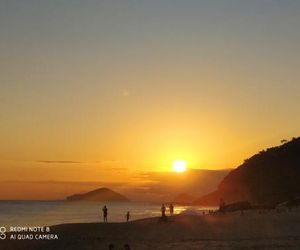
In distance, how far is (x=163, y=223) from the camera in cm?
4356

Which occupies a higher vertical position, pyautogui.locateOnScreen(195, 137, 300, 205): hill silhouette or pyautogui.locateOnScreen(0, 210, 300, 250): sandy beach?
pyautogui.locateOnScreen(195, 137, 300, 205): hill silhouette

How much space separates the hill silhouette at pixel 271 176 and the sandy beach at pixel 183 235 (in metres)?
66.1

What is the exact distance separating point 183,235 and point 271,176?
8860 centimetres

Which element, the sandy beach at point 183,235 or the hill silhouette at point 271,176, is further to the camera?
the hill silhouette at point 271,176

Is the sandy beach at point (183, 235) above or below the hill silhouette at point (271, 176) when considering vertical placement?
below

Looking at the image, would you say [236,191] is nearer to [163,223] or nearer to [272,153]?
[272,153]

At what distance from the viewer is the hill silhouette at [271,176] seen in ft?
369

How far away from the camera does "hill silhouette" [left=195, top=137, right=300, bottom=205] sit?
112438mm

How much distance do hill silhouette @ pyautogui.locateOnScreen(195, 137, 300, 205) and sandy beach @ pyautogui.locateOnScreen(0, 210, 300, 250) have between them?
6614 cm

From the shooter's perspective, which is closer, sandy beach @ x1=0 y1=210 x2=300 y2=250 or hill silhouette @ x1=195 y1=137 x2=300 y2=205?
sandy beach @ x1=0 y1=210 x2=300 y2=250

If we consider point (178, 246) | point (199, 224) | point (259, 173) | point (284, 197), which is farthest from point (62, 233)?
point (259, 173)

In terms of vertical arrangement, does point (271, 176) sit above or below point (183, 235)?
above

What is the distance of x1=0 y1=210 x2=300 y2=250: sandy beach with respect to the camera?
29453 millimetres

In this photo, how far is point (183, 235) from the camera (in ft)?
114
